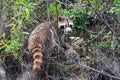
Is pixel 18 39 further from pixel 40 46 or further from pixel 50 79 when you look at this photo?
pixel 50 79

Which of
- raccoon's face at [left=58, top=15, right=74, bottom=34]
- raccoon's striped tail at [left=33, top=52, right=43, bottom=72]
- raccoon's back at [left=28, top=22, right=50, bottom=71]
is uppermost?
raccoon's face at [left=58, top=15, right=74, bottom=34]

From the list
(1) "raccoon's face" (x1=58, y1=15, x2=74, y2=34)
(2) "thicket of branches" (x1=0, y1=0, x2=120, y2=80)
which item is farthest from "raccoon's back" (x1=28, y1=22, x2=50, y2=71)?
(1) "raccoon's face" (x1=58, y1=15, x2=74, y2=34)

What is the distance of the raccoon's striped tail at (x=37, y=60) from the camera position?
204 inches

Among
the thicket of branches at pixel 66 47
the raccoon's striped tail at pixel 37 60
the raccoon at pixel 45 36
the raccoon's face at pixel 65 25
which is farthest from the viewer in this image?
the raccoon's face at pixel 65 25

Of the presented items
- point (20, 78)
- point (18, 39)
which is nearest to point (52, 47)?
point (20, 78)

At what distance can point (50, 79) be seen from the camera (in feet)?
19.2

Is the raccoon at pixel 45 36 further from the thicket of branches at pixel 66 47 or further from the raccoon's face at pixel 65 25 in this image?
the thicket of branches at pixel 66 47

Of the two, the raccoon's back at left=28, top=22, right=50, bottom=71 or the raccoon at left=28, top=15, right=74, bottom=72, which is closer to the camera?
the raccoon's back at left=28, top=22, right=50, bottom=71

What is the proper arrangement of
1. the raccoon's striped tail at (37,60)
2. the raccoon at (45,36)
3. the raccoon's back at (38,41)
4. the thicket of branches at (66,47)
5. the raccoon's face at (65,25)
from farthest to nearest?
1. the raccoon's face at (65,25)
2. the raccoon at (45,36)
3. the raccoon's back at (38,41)
4. the raccoon's striped tail at (37,60)
5. the thicket of branches at (66,47)

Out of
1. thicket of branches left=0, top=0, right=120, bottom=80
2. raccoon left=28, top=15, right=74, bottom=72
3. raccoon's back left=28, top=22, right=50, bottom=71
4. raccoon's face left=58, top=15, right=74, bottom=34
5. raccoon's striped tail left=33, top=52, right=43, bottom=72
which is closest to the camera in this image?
thicket of branches left=0, top=0, right=120, bottom=80

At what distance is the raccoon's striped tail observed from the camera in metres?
5.17

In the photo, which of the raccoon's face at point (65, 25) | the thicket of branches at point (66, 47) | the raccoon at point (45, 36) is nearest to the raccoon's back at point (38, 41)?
the raccoon at point (45, 36)

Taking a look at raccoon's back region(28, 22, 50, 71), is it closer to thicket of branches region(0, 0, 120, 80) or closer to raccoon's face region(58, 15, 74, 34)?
thicket of branches region(0, 0, 120, 80)

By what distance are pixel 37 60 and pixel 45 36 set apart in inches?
34.3
